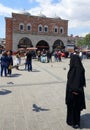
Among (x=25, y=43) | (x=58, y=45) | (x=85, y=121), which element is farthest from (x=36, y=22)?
(x=85, y=121)

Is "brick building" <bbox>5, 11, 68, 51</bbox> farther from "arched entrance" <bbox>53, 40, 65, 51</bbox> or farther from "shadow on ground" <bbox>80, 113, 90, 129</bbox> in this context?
"shadow on ground" <bbox>80, 113, 90, 129</bbox>

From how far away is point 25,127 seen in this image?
657cm

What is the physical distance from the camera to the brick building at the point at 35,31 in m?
65.0

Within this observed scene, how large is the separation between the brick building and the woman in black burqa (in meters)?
58.9

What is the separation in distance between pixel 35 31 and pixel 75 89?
62.3 metres

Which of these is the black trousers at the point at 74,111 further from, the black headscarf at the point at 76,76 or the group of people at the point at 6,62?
the group of people at the point at 6,62

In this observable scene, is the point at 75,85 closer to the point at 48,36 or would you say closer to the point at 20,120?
the point at 20,120

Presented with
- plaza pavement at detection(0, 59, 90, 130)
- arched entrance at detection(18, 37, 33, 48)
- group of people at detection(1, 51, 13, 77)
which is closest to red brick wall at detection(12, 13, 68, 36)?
arched entrance at detection(18, 37, 33, 48)

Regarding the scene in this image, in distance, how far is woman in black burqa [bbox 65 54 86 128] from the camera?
21.1 ft

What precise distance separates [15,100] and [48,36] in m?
60.7

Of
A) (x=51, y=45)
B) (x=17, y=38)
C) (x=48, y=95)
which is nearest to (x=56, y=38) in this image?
(x=51, y=45)

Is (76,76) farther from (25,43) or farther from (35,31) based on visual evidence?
(35,31)

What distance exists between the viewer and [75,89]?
21.0 ft

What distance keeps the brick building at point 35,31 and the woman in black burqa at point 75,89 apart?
193 ft
